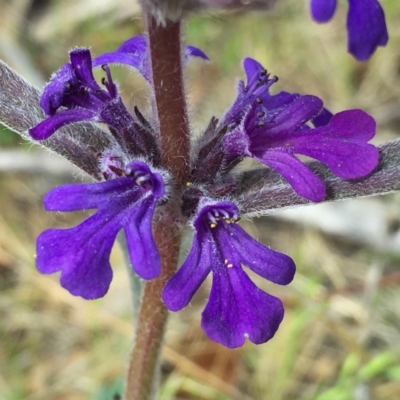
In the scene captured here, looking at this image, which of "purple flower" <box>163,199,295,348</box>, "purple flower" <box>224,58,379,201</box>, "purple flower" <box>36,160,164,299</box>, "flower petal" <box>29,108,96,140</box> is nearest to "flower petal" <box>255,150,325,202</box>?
"purple flower" <box>224,58,379,201</box>

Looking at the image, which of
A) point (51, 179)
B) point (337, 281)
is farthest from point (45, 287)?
point (337, 281)

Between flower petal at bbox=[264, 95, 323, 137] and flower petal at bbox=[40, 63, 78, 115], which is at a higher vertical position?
A: flower petal at bbox=[40, 63, 78, 115]

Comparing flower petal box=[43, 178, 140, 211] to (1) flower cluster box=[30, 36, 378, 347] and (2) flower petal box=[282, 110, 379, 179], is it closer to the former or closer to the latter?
(1) flower cluster box=[30, 36, 378, 347]

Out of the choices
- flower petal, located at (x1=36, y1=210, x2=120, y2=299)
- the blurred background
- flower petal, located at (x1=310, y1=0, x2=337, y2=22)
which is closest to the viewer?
flower petal, located at (x1=310, y1=0, x2=337, y2=22)

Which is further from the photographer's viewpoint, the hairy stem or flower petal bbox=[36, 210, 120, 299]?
the hairy stem

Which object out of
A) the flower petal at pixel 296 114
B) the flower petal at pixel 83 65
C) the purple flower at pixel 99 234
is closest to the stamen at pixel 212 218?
the purple flower at pixel 99 234

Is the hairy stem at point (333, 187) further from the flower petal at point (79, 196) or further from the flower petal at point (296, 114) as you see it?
the flower petal at point (79, 196)
